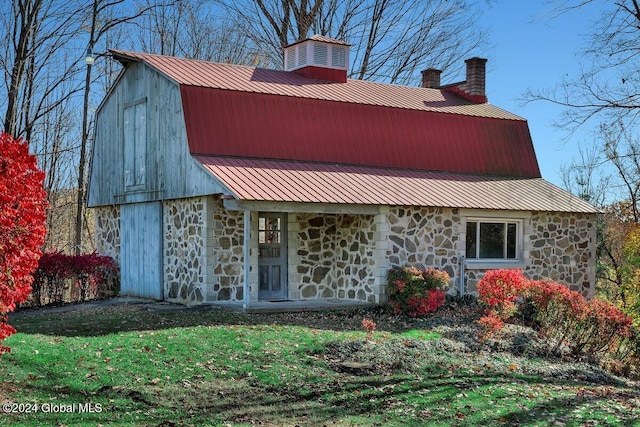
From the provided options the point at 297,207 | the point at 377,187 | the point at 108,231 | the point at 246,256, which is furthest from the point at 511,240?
the point at 108,231

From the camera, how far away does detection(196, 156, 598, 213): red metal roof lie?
1580cm

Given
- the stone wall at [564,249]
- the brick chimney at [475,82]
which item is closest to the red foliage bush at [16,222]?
the stone wall at [564,249]

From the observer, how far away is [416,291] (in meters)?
16.1

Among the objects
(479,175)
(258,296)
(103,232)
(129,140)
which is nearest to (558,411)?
(258,296)

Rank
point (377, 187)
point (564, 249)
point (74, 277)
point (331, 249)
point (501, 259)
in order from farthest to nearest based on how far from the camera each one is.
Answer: point (564, 249) < point (501, 259) < point (74, 277) < point (331, 249) < point (377, 187)

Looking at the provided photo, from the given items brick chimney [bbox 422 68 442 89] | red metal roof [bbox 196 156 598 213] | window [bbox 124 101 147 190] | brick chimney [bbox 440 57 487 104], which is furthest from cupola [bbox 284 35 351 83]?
window [bbox 124 101 147 190]

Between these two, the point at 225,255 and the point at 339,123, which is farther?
the point at 339,123

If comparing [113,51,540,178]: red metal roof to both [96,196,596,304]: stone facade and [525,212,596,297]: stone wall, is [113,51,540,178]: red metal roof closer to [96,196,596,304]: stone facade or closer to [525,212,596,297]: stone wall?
[96,196,596,304]: stone facade

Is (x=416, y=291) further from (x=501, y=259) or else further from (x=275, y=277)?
(x=501, y=259)

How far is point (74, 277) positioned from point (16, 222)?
1072 centimetres

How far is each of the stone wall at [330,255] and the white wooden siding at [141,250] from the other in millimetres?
3282

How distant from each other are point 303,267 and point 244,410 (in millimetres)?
9291

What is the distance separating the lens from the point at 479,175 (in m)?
21.0

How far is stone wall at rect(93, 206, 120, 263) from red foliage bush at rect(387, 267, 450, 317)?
827 centimetres
